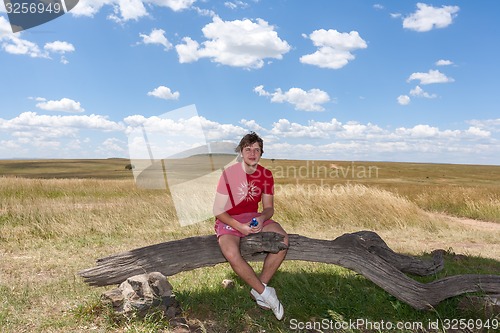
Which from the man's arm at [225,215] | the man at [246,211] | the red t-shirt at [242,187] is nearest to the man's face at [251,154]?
the man at [246,211]

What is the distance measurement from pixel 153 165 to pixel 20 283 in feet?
17.0

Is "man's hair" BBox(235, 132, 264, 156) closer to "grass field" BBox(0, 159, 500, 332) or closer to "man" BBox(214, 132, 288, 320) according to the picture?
"man" BBox(214, 132, 288, 320)

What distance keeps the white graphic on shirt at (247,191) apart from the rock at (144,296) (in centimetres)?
135

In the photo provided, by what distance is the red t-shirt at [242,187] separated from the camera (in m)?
4.85

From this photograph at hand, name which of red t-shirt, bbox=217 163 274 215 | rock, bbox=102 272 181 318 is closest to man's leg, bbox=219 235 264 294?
red t-shirt, bbox=217 163 274 215

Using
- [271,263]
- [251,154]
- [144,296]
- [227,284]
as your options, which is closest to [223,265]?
[227,284]

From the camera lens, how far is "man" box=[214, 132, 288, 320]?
4773mm

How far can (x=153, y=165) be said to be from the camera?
10977 millimetres

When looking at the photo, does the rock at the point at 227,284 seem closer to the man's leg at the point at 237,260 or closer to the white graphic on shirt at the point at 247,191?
the man's leg at the point at 237,260

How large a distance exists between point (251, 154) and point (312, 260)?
1585mm

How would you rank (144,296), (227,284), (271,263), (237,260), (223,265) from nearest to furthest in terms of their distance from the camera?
(144,296) → (237,260) → (271,263) → (227,284) → (223,265)

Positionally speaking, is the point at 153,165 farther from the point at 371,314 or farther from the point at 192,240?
the point at 371,314

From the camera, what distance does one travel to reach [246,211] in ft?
16.6

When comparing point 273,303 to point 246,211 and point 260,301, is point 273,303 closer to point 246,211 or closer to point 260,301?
point 260,301
